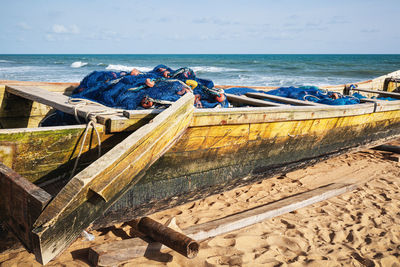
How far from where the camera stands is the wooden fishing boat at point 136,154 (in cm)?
164

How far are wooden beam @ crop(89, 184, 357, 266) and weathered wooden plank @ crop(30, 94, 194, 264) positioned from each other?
640mm

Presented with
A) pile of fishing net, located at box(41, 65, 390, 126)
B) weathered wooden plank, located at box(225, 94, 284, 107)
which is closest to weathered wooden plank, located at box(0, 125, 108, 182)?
pile of fishing net, located at box(41, 65, 390, 126)

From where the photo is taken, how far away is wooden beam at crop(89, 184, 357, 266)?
2.37 meters

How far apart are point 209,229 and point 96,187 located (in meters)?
1.32

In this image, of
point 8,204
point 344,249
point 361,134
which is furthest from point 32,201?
point 361,134

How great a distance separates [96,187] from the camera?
170 centimetres

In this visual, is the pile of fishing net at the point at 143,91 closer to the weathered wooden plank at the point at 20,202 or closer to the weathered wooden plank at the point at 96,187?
the weathered wooden plank at the point at 96,187

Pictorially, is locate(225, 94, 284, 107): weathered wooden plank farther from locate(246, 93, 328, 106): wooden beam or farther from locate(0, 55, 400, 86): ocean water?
locate(0, 55, 400, 86): ocean water

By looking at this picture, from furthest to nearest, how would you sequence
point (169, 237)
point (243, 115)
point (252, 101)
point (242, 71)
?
point (242, 71) → point (252, 101) → point (243, 115) → point (169, 237)

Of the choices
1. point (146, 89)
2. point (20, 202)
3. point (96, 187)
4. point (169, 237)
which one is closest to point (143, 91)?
point (146, 89)

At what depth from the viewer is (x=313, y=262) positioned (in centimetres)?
261

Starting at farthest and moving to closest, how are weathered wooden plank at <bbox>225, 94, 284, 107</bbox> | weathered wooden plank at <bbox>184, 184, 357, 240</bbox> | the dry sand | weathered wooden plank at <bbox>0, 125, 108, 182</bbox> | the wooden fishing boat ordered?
weathered wooden plank at <bbox>225, 94, 284, 107</bbox> → weathered wooden plank at <bbox>184, 184, 357, 240</bbox> → the dry sand → weathered wooden plank at <bbox>0, 125, 108, 182</bbox> → the wooden fishing boat

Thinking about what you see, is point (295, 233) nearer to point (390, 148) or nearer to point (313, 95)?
point (313, 95)

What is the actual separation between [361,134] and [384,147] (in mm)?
1502
